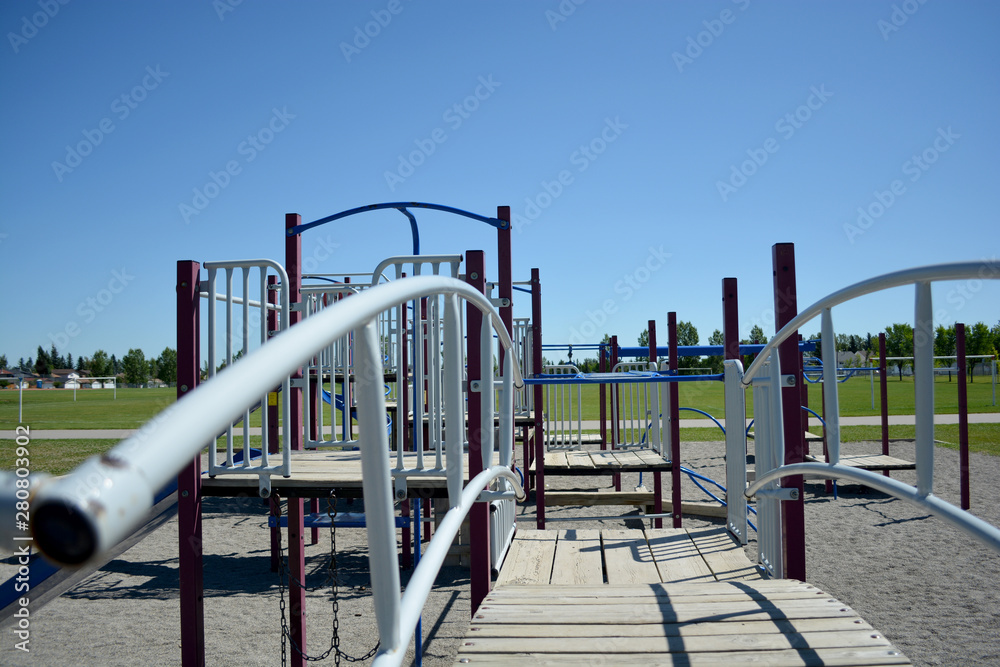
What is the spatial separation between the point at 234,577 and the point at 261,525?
260 centimetres

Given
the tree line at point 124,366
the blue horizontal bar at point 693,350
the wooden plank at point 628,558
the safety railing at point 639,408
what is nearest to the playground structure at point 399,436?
the wooden plank at point 628,558

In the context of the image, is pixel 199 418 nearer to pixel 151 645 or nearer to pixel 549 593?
pixel 549 593

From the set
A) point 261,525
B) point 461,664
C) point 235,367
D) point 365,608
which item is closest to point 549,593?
point 461,664

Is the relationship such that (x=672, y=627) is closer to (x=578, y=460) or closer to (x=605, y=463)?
(x=605, y=463)

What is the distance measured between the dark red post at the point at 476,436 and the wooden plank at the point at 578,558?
121cm

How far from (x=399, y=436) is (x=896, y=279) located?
2715 millimetres

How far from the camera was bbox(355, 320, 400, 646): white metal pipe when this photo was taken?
1169 millimetres

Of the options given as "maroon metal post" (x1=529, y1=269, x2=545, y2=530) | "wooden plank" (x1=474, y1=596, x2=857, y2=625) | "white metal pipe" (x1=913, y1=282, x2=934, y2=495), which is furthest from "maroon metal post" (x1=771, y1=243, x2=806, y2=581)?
"maroon metal post" (x1=529, y1=269, x2=545, y2=530)

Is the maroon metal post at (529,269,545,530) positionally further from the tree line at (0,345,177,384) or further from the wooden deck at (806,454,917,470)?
the tree line at (0,345,177,384)

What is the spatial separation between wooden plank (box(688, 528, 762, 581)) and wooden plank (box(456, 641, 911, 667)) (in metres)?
1.68

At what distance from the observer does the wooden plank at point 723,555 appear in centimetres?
427

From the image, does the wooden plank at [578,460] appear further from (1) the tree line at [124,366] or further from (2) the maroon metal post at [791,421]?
(1) the tree line at [124,366]

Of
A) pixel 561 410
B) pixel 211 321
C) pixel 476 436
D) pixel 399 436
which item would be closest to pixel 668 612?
pixel 476 436

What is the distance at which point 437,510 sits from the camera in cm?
737
